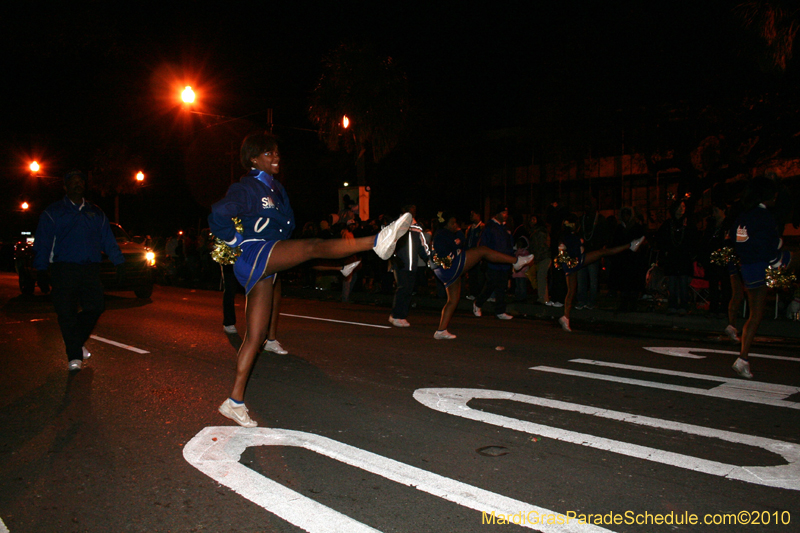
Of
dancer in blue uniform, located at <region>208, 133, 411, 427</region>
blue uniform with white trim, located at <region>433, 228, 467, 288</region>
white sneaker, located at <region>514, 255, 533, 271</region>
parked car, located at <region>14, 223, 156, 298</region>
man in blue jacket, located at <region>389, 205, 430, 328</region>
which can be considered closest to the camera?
dancer in blue uniform, located at <region>208, 133, 411, 427</region>

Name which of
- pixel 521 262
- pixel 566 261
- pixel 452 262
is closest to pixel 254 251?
pixel 452 262

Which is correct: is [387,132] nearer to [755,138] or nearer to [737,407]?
[755,138]

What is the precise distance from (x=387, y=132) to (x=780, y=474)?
23461 millimetres

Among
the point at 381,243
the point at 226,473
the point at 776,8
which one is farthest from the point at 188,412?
the point at 776,8

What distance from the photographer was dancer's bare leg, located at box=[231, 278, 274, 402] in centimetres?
454

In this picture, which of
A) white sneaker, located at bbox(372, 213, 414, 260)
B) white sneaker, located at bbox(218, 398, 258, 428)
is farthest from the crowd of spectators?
white sneaker, located at bbox(372, 213, 414, 260)

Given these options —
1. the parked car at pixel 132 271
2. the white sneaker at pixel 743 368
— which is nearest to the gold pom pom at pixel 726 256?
the white sneaker at pixel 743 368

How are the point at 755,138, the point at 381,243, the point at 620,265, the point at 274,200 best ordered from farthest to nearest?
the point at 755,138 < the point at 620,265 < the point at 274,200 < the point at 381,243

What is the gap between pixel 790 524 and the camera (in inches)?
120

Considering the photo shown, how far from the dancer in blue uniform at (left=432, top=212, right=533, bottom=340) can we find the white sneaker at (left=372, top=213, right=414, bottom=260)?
152 inches

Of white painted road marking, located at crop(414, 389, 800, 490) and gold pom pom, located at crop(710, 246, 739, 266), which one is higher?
gold pom pom, located at crop(710, 246, 739, 266)

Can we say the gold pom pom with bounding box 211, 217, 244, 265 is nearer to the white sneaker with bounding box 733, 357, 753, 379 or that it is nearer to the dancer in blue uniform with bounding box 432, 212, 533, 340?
the dancer in blue uniform with bounding box 432, 212, 533, 340

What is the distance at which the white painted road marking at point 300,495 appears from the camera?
309cm

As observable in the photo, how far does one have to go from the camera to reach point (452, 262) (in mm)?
8352
